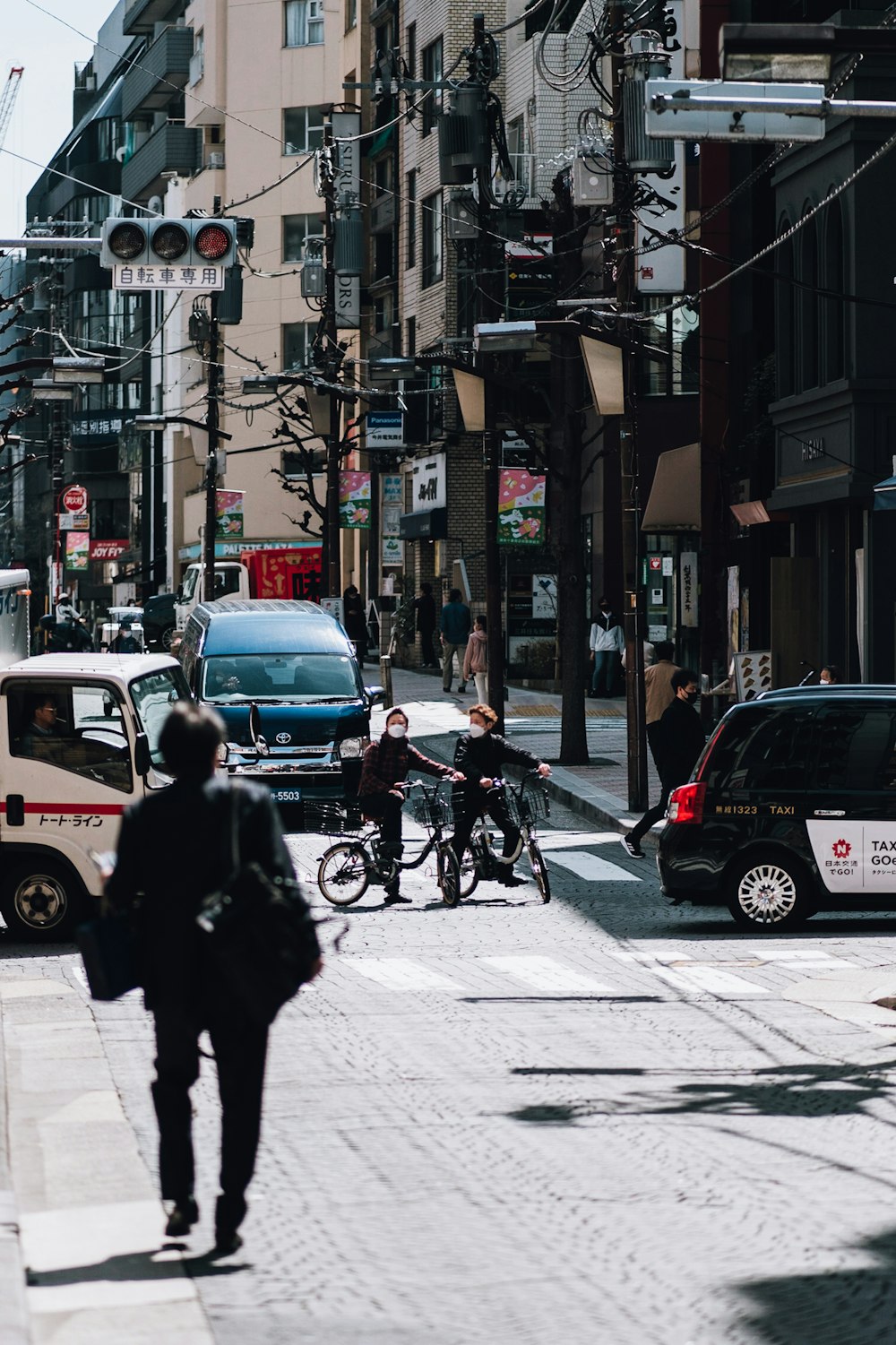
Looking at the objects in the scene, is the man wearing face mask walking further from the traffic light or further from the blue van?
the traffic light

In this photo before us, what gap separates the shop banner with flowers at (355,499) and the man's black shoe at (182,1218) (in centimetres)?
4854

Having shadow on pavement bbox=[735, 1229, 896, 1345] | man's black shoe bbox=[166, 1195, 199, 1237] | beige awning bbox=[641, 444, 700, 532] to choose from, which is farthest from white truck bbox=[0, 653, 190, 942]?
beige awning bbox=[641, 444, 700, 532]

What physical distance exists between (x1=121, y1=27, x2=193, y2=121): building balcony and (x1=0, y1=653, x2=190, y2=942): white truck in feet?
238

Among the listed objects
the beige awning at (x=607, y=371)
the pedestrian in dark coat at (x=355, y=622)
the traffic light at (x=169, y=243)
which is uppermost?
the traffic light at (x=169, y=243)

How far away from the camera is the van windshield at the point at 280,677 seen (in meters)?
25.0

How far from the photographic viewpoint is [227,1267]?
7074 millimetres

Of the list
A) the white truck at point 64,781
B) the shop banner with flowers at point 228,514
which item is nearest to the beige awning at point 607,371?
the white truck at point 64,781

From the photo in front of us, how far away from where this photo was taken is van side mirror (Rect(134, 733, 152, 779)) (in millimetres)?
16484

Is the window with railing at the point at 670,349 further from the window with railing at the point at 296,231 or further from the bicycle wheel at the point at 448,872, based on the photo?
the window with railing at the point at 296,231

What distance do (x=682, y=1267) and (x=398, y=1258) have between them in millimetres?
930

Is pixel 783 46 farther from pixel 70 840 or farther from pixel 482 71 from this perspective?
pixel 482 71

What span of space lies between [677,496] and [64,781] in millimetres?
23930

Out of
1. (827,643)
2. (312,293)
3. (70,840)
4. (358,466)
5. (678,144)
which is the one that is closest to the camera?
(70,840)

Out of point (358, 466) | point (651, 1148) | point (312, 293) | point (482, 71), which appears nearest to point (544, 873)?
point (651, 1148)
